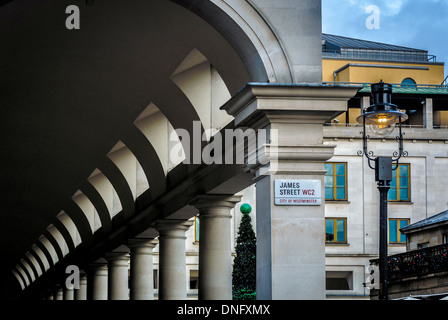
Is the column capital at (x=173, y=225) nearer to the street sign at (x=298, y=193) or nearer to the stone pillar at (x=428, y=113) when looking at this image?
the street sign at (x=298, y=193)

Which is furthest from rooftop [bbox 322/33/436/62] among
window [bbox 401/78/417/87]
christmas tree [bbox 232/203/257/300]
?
christmas tree [bbox 232/203/257/300]

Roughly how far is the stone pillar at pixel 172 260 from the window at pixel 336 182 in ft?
119

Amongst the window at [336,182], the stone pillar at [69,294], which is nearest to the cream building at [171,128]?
the stone pillar at [69,294]

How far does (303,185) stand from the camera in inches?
466

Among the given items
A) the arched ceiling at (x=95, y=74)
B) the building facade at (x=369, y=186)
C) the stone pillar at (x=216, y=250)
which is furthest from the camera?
the building facade at (x=369, y=186)

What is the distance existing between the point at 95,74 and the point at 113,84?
54 centimetres

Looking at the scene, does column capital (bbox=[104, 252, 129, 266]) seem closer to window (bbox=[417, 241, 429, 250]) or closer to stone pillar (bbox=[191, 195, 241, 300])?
stone pillar (bbox=[191, 195, 241, 300])

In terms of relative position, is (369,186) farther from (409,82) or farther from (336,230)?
(409,82)


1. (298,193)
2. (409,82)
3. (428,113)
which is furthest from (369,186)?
(298,193)

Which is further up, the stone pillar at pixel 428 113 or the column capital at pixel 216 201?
the stone pillar at pixel 428 113

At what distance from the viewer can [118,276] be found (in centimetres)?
3094

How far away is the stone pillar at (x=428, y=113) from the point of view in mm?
58969

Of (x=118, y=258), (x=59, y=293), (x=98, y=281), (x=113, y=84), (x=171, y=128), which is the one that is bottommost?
(x=59, y=293)

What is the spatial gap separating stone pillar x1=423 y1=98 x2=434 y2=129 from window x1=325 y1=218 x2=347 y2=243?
906 centimetres
